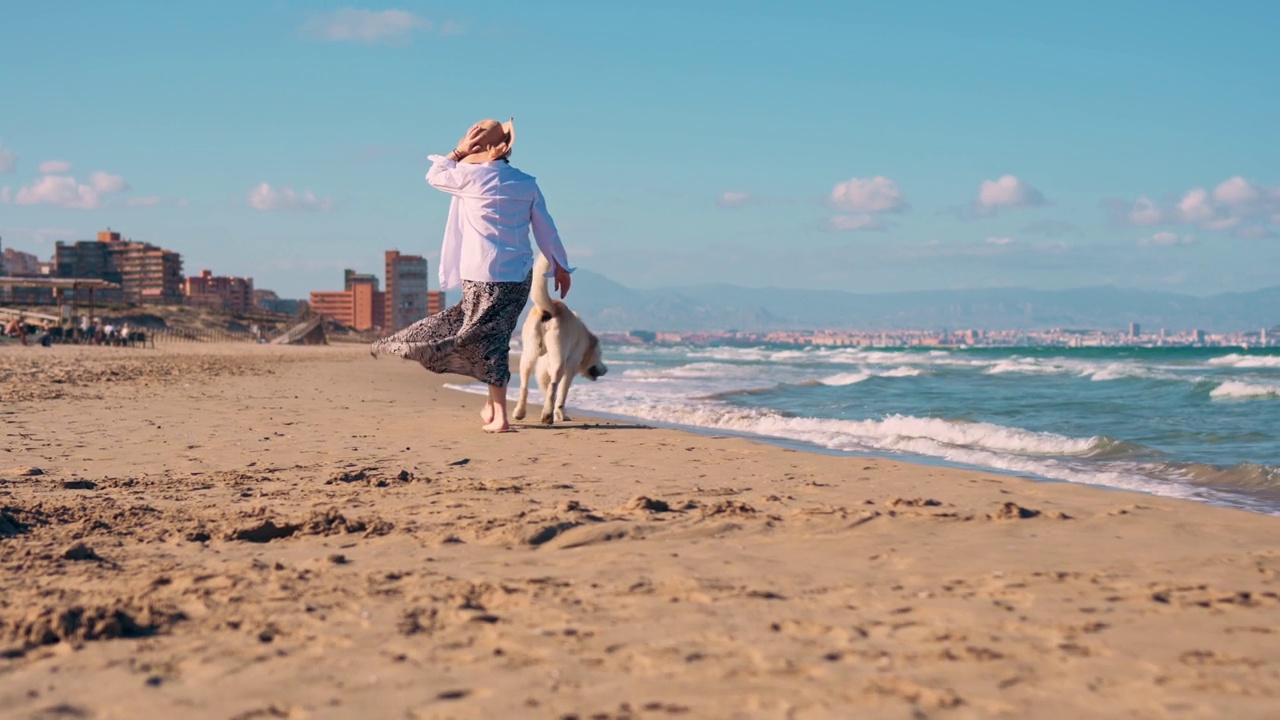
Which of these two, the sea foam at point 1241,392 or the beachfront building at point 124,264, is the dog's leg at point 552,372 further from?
the beachfront building at point 124,264

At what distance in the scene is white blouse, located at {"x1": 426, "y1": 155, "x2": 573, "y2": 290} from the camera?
24.5ft

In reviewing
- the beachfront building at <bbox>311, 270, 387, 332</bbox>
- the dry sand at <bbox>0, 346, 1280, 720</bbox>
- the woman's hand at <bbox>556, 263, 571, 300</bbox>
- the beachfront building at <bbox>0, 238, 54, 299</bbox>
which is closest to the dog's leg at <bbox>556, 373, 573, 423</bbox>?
the woman's hand at <bbox>556, 263, 571, 300</bbox>

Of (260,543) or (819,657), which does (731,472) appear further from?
(819,657)

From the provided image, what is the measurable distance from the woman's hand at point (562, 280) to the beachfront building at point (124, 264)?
445ft

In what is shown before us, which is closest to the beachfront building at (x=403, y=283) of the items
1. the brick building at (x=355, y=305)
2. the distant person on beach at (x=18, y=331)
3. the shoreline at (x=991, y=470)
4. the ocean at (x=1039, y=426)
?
the brick building at (x=355, y=305)

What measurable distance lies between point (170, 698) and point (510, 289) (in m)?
5.54

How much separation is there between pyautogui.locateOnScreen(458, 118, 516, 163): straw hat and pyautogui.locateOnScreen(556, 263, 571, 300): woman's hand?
96 centimetres

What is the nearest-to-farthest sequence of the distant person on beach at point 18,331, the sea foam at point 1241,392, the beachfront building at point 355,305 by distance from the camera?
the sea foam at point 1241,392, the distant person on beach at point 18,331, the beachfront building at point 355,305

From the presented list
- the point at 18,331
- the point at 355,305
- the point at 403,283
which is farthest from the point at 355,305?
the point at 18,331

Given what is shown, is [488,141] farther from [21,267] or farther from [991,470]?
[21,267]

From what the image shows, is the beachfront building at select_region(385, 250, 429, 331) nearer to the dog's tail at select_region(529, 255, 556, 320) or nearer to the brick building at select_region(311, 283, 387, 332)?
the brick building at select_region(311, 283, 387, 332)

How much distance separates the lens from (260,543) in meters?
3.85

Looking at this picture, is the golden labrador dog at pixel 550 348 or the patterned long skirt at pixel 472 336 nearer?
the patterned long skirt at pixel 472 336

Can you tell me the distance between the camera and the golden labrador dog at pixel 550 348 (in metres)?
8.38
